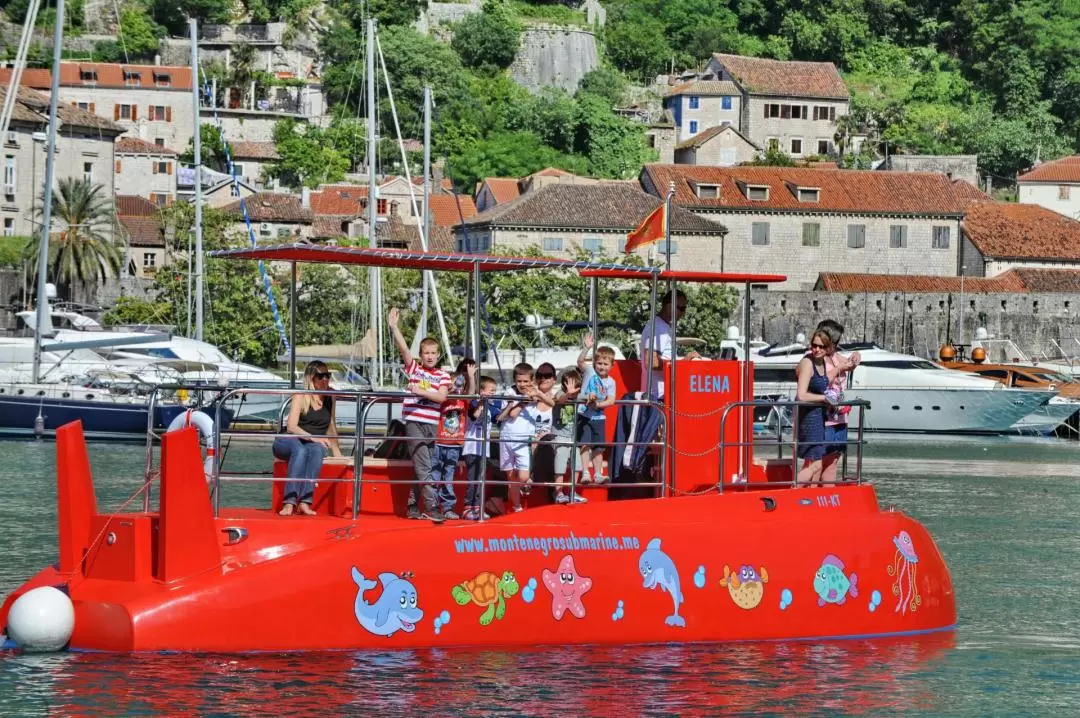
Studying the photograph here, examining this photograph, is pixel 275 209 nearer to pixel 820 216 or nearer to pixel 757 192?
pixel 757 192

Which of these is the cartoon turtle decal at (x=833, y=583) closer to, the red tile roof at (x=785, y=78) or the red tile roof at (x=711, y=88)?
the red tile roof at (x=785, y=78)

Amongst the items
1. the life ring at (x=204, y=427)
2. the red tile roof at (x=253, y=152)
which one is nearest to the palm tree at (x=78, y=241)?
the red tile roof at (x=253, y=152)

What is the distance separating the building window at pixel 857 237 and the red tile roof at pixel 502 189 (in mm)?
16639

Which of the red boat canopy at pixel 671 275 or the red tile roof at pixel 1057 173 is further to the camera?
the red tile roof at pixel 1057 173

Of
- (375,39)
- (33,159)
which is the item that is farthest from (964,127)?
(375,39)

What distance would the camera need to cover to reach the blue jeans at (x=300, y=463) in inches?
540

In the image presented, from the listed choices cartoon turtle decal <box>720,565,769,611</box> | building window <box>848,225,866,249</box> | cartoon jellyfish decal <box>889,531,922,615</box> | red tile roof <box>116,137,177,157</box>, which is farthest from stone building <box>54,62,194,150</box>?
cartoon turtle decal <box>720,565,769,611</box>

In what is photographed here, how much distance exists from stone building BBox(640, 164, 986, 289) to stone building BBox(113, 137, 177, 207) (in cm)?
2842

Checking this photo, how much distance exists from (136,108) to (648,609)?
3695 inches

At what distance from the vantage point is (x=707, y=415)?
14188 mm

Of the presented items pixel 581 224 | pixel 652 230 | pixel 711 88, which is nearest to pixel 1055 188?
pixel 711 88

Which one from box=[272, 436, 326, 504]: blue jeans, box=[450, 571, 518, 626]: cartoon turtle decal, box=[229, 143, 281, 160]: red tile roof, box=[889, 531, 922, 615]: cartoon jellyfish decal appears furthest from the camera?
box=[229, 143, 281, 160]: red tile roof

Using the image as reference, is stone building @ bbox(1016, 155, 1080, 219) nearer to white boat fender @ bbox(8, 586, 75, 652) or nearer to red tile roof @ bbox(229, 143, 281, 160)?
red tile roof @ bbox(229, 143, 281, 160)

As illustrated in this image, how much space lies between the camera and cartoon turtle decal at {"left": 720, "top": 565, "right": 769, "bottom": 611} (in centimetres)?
1366
